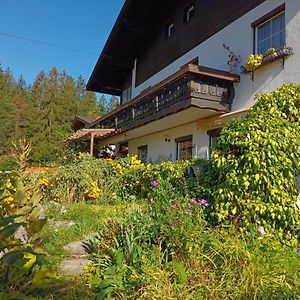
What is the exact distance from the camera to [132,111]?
13.7 meters

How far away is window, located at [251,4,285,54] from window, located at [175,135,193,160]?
380cm

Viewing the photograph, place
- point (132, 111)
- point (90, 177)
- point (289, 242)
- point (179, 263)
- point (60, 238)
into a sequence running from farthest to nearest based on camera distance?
1. point (132, 111)
2. point (90, 177)
3. point (60, 238)
4. point (289, 242)
5. point (179, 263)

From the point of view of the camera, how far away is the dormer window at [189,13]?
1279 centimetres

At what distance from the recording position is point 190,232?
412 centimetres

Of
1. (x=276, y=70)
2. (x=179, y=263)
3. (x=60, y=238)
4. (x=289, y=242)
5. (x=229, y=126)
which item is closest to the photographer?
(x=179, y=263)

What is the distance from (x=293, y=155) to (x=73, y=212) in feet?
14.1

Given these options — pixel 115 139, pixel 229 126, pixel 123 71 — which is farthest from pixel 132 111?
pixel 229 126

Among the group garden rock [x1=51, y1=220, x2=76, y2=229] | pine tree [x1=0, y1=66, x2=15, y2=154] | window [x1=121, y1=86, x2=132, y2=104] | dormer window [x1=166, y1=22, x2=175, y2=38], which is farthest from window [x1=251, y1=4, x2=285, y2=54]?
pine tree [x1=0, y1=66, x2=15, y2=154]

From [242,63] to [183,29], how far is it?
448 centimetres

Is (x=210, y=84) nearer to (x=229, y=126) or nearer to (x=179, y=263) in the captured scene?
(x=229, y=126)

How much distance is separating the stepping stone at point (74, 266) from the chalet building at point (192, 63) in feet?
18.2

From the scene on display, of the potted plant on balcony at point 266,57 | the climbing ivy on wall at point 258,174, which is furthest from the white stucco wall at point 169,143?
the climbing ivy on wall at point 258,174

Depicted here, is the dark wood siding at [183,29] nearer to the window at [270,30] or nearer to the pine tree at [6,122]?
the window at [270,30]

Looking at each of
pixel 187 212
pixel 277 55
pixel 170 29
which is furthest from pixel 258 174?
pixel 170 29
